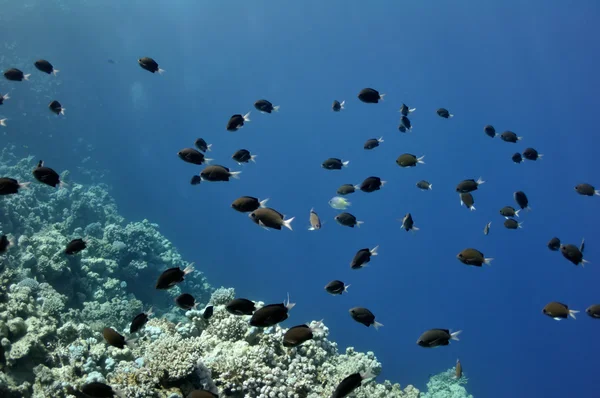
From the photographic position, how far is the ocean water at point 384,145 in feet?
197

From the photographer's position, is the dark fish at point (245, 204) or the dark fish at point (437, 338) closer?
the dark fish at point (437, 338)

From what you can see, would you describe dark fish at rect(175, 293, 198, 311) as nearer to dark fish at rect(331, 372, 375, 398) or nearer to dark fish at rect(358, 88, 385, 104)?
dark fish at rect(331, 372, 375, 398)

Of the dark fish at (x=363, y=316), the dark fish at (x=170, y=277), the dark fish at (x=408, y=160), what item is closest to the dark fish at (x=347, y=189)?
the dark fish at (x=408, y=160)

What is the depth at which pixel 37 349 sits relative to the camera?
6.54 meters

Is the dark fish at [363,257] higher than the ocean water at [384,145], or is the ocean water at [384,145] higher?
the ocean water at [384,145]

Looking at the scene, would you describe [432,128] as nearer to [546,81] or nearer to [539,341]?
[546,81]

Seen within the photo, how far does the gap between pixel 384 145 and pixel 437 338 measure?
11116cm

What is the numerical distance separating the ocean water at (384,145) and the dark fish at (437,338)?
47604mm

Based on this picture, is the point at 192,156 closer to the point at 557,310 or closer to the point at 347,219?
the point at 347,219

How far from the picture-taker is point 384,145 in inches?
4405

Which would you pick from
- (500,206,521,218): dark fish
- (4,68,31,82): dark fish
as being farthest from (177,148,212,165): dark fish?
(500,206,521,218): dark fish

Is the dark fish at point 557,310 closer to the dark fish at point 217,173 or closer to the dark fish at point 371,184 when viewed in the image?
the dark fish at point 371,184

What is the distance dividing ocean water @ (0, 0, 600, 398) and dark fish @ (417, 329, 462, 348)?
47.6m

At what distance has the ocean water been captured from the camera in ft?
197
